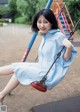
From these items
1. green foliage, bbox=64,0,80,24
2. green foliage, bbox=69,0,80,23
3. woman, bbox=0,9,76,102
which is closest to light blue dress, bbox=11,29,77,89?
woman, bbox=0,9,76,102

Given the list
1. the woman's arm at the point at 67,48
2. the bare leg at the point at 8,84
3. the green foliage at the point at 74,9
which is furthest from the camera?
the green foliage at the point at 74,9

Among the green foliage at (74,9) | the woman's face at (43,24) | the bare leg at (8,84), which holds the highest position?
the woman's face at (43,24)

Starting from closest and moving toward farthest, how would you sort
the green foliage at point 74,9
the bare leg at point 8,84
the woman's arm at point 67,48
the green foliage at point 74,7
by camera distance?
the woman's arm at point 67,48, the bare leg at point 8,84, the green foliage at point 74,7, the green foliage at point 74,9

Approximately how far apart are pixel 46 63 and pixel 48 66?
0.04m

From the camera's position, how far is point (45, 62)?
94.2 inches

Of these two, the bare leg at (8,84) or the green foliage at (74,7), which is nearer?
the bare leg at (8,84)

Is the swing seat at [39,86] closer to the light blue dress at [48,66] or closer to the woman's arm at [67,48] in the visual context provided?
the light blue dress at [48,66]

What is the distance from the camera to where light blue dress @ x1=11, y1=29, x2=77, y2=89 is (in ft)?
7.59

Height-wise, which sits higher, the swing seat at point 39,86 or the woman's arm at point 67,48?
the woman's arm at point 67,48

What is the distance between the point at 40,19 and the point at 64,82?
1.94 meters

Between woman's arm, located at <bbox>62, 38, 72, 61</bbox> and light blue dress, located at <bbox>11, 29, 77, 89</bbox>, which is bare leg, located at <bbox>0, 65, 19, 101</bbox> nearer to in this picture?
light blue dress, located at <bbox>11, 29, 77, 89</bbox>

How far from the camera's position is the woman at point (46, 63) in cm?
231

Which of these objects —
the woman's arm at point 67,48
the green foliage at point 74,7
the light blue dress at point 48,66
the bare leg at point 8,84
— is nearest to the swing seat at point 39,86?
the light blue dress at point 48,66

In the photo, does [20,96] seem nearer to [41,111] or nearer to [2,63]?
[41,111]
